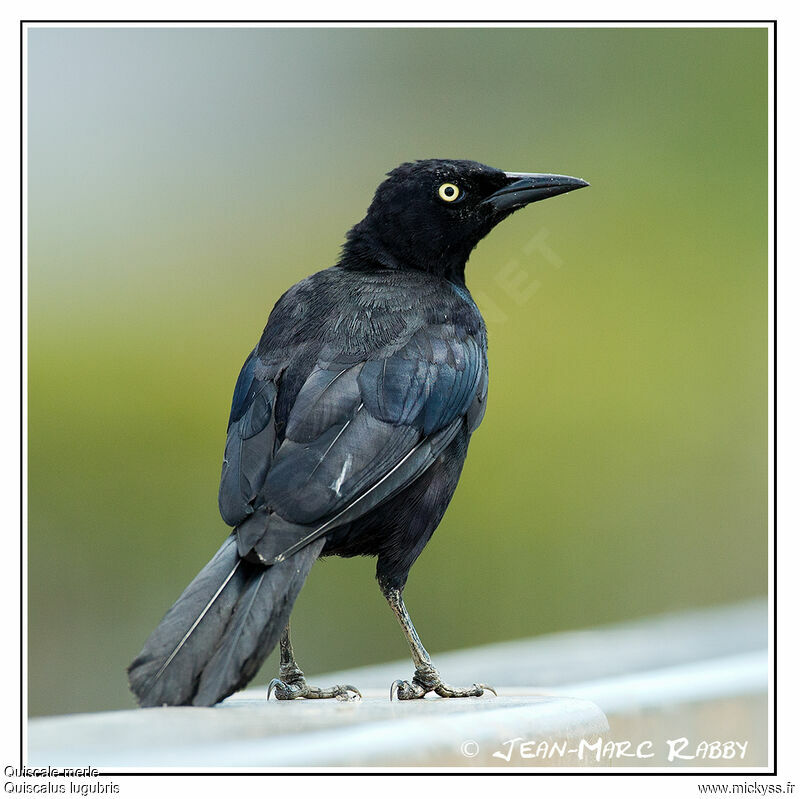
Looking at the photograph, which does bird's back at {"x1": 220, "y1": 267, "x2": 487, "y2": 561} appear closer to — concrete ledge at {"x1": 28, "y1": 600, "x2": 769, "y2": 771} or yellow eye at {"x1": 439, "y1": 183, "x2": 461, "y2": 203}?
yellow eye at {"x1": 439, "y1": 183, "x2": 461, "y2": 203}

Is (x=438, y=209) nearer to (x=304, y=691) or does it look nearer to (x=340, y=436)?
(x=340, y=436)

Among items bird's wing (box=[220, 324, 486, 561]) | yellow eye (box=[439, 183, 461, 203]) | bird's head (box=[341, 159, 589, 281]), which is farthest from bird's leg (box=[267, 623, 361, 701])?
yellow eye (box=[439, 183, 461, 203])

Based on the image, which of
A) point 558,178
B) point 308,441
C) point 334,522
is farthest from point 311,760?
point 558,178

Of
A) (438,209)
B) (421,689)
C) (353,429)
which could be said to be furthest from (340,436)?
(438,209)

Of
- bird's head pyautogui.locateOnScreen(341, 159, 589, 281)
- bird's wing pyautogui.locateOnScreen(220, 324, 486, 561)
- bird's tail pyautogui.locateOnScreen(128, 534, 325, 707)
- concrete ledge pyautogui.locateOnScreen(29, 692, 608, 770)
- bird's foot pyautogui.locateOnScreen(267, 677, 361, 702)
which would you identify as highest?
bird's head pyautogui.locateOnScreen(341, 159, 589, 281)

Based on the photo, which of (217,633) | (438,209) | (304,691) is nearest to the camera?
(217,633)

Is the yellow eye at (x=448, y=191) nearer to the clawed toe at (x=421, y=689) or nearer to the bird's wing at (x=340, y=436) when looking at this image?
the bird's wing at (x=340, y=436)
